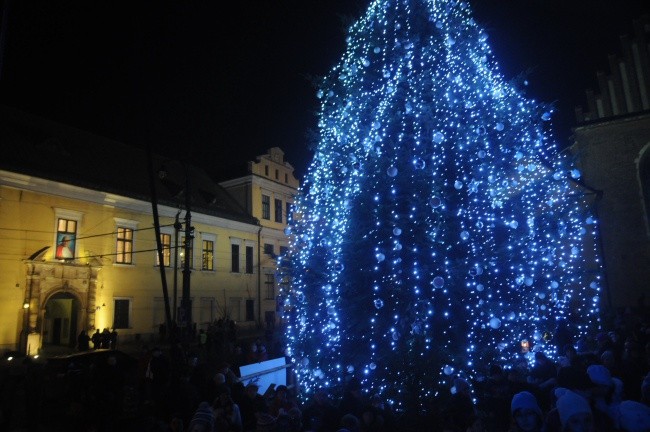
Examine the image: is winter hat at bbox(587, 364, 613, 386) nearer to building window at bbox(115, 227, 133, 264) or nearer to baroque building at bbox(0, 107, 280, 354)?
baroque building at bbox(0, 107, 280, 354)

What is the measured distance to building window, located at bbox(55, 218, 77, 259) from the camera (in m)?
21.9

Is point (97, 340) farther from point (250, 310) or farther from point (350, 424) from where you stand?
point (350, 424)

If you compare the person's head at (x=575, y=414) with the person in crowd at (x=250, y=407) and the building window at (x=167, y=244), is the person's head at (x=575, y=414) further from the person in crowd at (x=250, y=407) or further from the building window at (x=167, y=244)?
the building window at (x=167, y=244)

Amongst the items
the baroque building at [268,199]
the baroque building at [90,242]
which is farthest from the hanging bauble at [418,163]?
the baroque building at [268,199]

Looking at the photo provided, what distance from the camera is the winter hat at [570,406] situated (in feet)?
12.6

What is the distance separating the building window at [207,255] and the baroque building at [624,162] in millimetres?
23094

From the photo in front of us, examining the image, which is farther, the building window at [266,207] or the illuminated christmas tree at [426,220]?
the building window at [266,207]

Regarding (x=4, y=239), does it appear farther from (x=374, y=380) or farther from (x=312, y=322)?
(x=374, y=380)

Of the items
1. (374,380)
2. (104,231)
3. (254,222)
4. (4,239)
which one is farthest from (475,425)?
(254,222)

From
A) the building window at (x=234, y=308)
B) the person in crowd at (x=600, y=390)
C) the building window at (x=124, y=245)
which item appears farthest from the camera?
the building window at (x=234, y=308)

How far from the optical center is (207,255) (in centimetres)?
3095

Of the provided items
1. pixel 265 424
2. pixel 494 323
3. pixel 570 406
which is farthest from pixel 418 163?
pixel 570 406

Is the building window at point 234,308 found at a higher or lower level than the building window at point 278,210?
lower

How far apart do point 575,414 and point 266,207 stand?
33716mm
